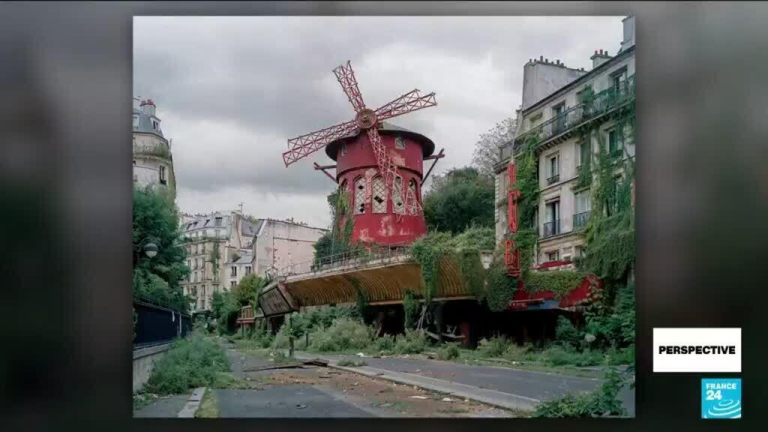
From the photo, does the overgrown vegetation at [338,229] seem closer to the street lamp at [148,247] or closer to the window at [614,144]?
the street lamp at [148,247]

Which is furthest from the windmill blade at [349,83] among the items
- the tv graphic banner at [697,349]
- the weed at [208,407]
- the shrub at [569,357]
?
the tv graphic banner at [697,349]

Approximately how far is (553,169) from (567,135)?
0.31 m

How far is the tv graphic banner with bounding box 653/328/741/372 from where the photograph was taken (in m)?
4.53

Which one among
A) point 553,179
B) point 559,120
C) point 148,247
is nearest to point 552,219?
point 553,179

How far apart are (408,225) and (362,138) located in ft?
2.81

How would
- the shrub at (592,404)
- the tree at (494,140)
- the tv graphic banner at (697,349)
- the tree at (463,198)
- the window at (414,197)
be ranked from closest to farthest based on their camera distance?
1. the tv graphic banner at (697,349)
2. the shrub at (592,404)
3. the tree at (494,140)
4. the tree at (463,198)
5. the window at (414,197)

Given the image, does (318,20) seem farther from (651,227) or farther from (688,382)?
(688,382)

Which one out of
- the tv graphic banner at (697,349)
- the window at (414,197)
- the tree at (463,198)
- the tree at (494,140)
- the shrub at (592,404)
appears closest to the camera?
the tv graphic banner at (697,349)

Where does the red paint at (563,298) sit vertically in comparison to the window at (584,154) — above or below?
below

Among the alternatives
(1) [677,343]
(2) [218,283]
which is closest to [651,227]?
(1) [677,343]

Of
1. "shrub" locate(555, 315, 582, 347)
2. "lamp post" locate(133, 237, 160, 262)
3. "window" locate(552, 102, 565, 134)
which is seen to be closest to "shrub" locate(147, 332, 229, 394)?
"lamp post" locate(133, 237, 160, 262)

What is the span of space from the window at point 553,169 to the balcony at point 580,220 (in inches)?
13.9

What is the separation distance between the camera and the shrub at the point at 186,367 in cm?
478

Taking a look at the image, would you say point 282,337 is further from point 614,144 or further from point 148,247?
point 614,144
